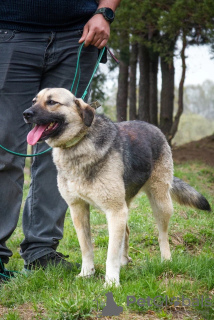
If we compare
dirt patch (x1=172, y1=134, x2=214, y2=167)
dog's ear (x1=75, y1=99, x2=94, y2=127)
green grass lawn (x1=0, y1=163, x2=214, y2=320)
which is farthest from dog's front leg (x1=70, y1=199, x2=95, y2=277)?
dirt patch (x1=172, y1=134, x2=214, y2=167)

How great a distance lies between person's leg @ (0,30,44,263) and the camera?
11.8 feet

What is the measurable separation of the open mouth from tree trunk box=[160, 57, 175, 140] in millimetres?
9315

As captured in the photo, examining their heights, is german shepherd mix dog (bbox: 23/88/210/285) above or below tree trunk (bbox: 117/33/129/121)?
below

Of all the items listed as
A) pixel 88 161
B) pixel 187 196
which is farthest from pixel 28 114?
pixel 187 196

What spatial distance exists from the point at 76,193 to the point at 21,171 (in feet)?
2.06

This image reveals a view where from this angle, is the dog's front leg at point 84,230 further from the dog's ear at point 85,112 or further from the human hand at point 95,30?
the human hand at point 95,30

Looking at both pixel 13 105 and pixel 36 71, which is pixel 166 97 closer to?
pixel 36 71

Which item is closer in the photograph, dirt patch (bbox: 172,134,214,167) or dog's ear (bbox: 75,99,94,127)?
dog's ear (bbox: 75,99,94,127)

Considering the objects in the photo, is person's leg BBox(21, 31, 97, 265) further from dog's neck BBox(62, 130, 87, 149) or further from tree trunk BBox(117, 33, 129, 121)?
tree trunk BBox(117, 33, 129, 121)

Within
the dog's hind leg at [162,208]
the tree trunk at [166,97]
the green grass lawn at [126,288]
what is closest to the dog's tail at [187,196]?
the dog's hind leg at [162,208]

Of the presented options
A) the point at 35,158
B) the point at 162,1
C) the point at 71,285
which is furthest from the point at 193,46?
the point at 71,285

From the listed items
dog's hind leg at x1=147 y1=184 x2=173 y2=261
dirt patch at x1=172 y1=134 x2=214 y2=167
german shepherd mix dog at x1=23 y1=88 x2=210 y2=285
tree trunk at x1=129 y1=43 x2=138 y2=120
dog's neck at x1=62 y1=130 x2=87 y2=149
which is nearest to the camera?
german shepherd mix dog at x1=23 y1=88 x2=210 y2=285

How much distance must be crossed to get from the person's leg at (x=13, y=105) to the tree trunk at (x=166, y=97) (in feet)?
29.8

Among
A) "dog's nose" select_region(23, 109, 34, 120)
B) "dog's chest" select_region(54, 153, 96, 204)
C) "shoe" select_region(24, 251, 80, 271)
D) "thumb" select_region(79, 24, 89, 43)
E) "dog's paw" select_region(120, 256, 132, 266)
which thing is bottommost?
"dog's paw" select_region(120, 256, 132, 266)
